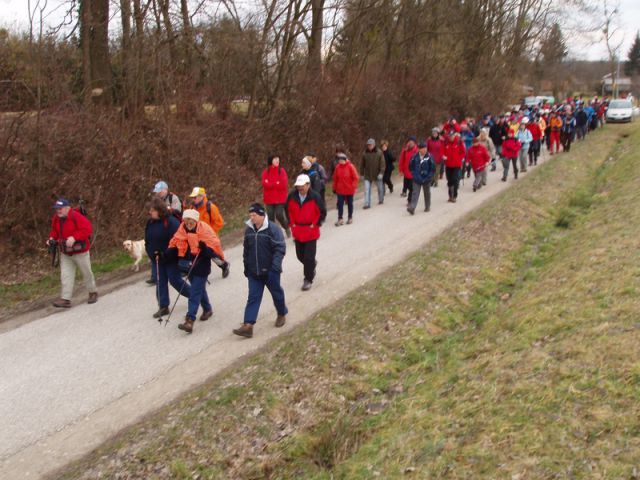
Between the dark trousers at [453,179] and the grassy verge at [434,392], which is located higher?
the dark trousers at [453,179]

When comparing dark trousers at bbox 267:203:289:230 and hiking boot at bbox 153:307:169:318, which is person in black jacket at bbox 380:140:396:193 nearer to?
dark trousers at bbox 267:203:289:230

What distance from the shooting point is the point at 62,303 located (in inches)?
341

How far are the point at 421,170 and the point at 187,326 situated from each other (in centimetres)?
824

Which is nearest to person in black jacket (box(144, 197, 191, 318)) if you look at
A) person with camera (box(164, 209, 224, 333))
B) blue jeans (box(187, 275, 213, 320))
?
person with camera (box(164, 209, 224, 333))

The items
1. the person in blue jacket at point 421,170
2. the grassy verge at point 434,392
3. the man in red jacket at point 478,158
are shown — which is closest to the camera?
the grassy verge at point 434,392

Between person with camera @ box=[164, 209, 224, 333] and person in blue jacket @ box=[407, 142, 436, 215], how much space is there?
25.0ft

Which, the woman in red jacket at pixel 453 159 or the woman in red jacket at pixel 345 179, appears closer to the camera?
the woman in red jacket at pixel 345 179

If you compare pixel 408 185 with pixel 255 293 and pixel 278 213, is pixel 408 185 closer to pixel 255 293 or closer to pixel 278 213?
pixel 278 213

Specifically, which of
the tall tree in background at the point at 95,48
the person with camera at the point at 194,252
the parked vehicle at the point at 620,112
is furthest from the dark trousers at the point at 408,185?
the parked vehicle at the point at 620,112

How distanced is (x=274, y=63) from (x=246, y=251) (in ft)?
42.7

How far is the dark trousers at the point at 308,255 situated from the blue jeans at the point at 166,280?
1.87 meters

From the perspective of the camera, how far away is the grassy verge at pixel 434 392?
4562 millimetres

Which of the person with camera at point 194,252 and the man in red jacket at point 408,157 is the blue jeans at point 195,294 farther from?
the man in red jacket at point 408,157

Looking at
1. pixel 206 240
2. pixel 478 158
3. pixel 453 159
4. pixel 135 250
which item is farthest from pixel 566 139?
pixel 206 240
